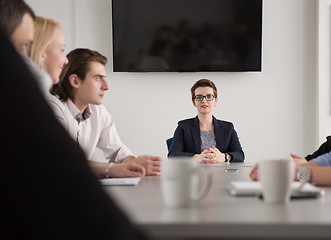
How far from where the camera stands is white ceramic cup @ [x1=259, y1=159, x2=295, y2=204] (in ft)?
3.62

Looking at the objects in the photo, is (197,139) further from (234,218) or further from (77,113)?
(234,218)

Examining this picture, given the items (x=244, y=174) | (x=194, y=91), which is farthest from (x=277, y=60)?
(x=244, y=174)

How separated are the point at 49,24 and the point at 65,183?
5.83 ft

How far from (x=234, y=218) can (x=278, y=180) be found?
232 mm

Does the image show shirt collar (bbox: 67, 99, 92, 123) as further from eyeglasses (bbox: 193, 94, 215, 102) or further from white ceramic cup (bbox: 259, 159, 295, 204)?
white ceramic cup (bbox: 259, 159, 295, 204)

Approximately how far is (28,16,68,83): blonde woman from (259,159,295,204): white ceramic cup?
3.94 ft

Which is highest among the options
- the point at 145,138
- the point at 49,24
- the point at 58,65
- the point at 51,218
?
the point at 49,24

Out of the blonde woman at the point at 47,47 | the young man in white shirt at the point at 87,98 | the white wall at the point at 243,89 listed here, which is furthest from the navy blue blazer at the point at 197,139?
the blonde woman at the point at 47,47

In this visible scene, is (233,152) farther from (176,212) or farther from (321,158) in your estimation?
(176,212)

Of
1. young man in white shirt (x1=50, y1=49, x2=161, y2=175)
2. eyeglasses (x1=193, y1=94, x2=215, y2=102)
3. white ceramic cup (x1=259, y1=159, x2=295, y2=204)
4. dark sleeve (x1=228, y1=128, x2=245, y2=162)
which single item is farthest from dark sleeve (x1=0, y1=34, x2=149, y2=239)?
eyeglasses (x1=193, y1=94, x2=215, y2=102)

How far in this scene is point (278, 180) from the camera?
1106mm

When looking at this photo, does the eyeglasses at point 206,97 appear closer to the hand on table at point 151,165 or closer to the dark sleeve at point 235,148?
the dark sleeve at point 235,148

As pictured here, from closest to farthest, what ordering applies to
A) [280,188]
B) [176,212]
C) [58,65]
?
[176,212], [280,188], [58,65]

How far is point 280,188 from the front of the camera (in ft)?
3.63
